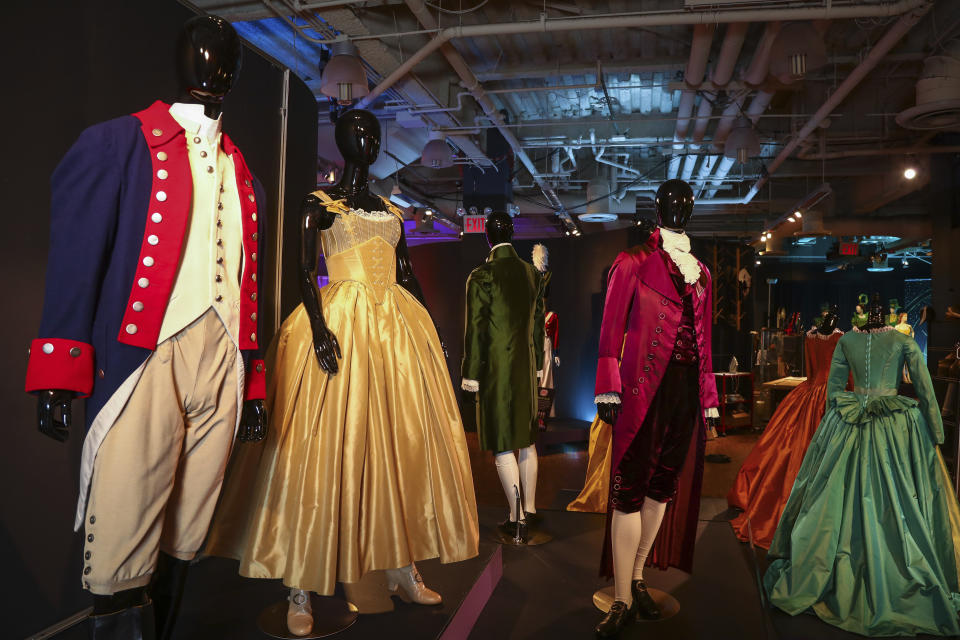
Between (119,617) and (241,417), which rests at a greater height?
(241,417)

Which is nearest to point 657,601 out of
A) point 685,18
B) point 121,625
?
point 121,625

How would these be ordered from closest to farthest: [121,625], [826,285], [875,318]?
[121,625]
[875,318]
[826,285]

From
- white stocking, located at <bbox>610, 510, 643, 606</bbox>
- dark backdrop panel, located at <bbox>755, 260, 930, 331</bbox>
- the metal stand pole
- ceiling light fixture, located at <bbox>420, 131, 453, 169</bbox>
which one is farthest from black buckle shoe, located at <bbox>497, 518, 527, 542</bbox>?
dark backdrop panel, located at <bbox>755, 260, 930, 331</bbox>

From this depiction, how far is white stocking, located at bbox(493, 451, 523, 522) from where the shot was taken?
3846 mm

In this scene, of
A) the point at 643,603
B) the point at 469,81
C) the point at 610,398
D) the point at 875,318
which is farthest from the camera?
the point at 469,81

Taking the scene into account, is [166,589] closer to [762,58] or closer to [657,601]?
[657,601]

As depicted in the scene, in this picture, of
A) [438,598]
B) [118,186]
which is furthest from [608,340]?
[118,186]

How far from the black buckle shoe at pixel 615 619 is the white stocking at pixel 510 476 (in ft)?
4.04

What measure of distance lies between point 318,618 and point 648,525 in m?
1.30

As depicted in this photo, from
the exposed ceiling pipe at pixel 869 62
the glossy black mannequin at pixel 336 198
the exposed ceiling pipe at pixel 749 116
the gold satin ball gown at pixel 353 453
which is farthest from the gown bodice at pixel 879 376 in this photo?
the exposed ceiling pipe at pixel 749 116

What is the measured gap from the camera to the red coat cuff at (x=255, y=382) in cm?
191

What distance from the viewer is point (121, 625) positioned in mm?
1602

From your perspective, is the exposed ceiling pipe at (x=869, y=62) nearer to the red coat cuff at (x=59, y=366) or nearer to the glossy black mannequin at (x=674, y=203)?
the glossy black mannequin at (x=674, y=203)

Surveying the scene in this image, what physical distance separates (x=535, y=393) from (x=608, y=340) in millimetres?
1475
